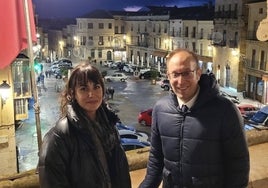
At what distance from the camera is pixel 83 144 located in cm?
222

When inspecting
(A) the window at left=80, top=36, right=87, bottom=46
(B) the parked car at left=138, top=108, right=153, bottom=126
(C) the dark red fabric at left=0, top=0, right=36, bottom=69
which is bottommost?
(B) the parked car at left=138, top=108, right=153, bottom=126

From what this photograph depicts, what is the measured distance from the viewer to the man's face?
8.55 feet

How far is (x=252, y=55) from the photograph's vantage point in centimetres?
2916

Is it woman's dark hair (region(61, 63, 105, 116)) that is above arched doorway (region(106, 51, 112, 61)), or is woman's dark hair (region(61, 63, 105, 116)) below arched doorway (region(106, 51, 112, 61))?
above

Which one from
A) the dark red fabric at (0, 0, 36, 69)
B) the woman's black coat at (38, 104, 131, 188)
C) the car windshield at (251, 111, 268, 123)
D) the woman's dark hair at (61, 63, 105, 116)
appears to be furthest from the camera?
the car windshield at (251, 111, 268, 123)

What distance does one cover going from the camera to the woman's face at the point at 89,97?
2.34 metres

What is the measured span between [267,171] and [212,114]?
2.23 m

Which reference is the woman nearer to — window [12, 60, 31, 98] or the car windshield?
window [12, 60, 31, 98]

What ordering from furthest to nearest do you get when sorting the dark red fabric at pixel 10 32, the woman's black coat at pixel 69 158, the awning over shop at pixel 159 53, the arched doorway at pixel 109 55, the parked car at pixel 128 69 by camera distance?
the arched doorway at pixel 109 55 < the awning over shop at pixel 159 53 < the parked car at pixel 128 69 < the dark red fabric at pixel 10 32 < the woman's black coat at pixel 69 158

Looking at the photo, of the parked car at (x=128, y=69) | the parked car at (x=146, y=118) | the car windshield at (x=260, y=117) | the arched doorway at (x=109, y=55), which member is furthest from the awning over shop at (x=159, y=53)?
the car windshield at (x=260, y=117)

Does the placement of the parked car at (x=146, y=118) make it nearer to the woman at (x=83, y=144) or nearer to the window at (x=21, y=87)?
the window at (x=21, y=87)

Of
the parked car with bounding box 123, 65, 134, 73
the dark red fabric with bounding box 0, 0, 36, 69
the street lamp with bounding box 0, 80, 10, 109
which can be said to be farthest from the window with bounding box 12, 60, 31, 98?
the parked car with bounding box 123, 65, 134, 73

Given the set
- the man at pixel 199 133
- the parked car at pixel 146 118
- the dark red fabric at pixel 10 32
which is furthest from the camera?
the parked car at pixel 146 118

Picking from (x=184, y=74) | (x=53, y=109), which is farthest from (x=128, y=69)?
(x=184, y=74)
